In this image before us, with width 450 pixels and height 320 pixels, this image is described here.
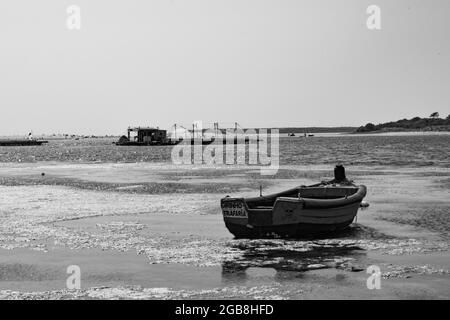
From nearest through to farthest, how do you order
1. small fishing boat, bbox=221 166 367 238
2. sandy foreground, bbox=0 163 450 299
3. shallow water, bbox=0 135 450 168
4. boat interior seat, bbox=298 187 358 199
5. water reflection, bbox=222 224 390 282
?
sandy foreground, bbox=0 163 450 299 < water reflection, bbox=222 224 390 282 < small fishing boat, bbox=221 166 367 238 < boat interior seat, bbox=298 187 358 199 < shallow water, bbox=0 135 450 168

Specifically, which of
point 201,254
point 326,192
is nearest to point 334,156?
point 326,192

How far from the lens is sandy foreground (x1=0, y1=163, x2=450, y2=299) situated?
11383 millimetres

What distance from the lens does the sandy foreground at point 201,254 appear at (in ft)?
37.3

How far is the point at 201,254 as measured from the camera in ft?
48.7

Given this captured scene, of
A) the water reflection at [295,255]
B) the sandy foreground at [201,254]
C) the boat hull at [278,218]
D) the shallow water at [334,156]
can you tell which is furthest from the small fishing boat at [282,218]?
the shallow water at [334,156]

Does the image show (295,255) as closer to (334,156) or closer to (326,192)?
(326,192)

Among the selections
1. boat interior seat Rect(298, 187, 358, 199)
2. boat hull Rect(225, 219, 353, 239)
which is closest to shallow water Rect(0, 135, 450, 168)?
boat interior seat Rect(298, 187, 358, 199)

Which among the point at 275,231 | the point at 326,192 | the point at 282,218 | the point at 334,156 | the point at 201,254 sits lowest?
the point at 334,156

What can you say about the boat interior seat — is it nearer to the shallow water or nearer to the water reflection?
the water reflection

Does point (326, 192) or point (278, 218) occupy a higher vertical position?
point (326, 192)

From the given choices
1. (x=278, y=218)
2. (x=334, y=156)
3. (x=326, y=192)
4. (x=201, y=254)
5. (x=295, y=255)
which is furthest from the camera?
(x=334, y=156)

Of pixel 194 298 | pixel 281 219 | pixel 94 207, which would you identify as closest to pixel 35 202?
pixel 94 207

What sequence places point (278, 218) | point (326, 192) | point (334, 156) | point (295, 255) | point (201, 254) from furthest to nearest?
point (334, 156)
point (326, 192)
point (278, 218)
point (201, 254)
point (295, 255)

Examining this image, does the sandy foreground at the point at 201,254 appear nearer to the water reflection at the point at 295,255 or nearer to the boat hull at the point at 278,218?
the water reflection at the point at 295,255
